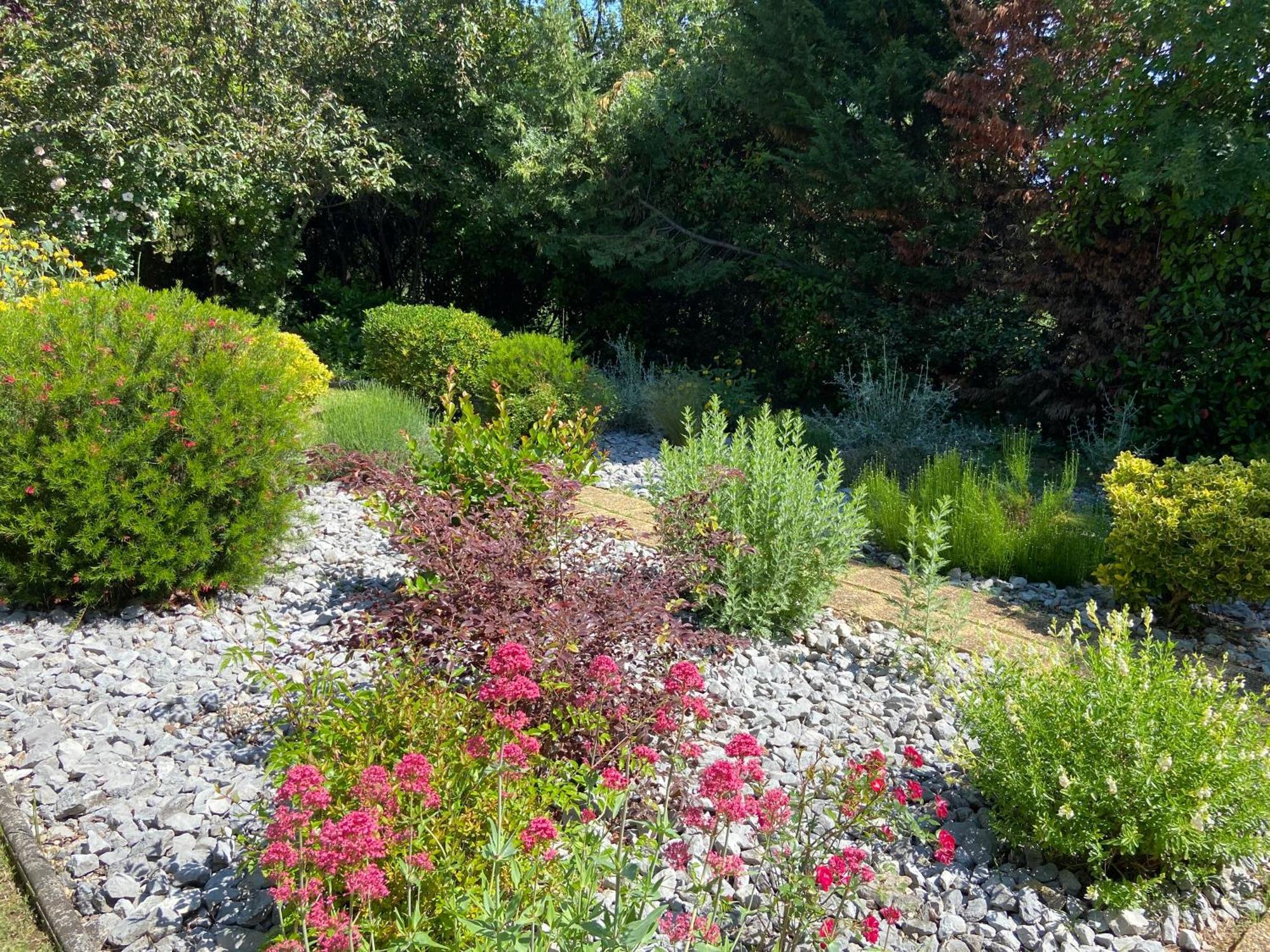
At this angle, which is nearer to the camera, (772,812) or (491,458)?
(772,812)

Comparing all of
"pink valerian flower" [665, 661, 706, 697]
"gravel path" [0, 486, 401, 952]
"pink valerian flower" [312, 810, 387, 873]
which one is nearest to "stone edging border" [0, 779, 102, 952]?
"gravel path" [0, 486, 401, 952]

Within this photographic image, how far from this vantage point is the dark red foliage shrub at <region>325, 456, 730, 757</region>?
240 cm

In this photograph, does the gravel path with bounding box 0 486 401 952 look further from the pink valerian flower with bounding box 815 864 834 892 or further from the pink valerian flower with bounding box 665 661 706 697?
the pink valerian flower with bounding box 815 864 834 892

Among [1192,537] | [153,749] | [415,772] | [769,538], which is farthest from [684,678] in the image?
[1192,537]

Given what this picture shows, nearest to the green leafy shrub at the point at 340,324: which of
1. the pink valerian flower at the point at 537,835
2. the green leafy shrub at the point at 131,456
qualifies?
the green leafy shrub at the point at 131,456

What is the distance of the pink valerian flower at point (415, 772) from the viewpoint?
1.56m

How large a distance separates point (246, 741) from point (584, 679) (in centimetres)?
120

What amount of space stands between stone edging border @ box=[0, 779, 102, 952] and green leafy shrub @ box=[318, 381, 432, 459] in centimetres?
302

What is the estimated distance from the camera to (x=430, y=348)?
26.7ft

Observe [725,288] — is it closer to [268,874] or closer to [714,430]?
[714,430]

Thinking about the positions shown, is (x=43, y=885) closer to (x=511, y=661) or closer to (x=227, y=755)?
(x=227, y=755)

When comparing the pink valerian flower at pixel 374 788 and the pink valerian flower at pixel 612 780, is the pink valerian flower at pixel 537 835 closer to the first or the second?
the pink valerian flower at pixel 612 780

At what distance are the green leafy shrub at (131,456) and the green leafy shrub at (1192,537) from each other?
3846 mm

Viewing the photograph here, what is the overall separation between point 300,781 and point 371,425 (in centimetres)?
440
